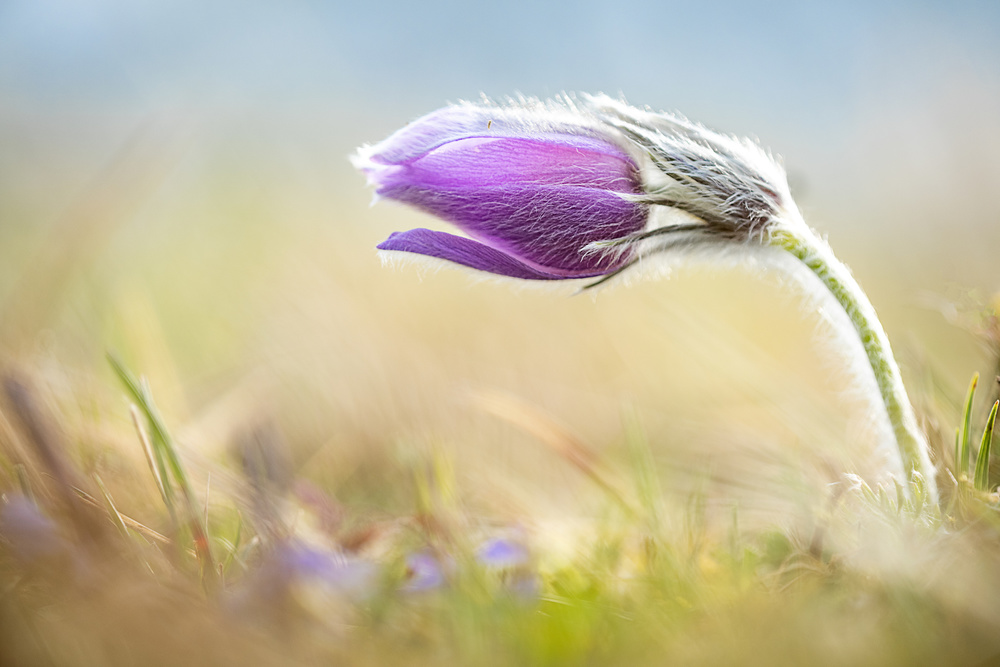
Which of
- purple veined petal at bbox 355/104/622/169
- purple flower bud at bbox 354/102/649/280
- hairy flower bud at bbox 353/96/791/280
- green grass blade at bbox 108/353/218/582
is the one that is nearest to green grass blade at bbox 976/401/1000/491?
hairy flower bud at bbox 353/96/791/280


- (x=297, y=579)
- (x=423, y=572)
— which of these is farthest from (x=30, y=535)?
(x=423, y=572)

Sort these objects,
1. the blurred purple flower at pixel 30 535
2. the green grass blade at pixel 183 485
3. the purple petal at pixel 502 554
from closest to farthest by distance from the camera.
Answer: the blurred purple flower at pixel 30 535, the green grass blade at pixel 183 485, the purple petal at pixel 502 554

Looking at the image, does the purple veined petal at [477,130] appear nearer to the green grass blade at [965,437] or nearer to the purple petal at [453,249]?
the purple petal at [453,249]

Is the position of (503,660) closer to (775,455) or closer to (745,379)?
(775,455)

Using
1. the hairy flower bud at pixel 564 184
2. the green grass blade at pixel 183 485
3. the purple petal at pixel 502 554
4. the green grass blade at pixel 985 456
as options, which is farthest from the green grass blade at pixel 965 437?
the green grass blade at pixel 183 485

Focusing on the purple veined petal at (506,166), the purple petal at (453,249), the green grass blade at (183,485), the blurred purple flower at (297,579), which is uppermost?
the purple veined petal at (506,166)

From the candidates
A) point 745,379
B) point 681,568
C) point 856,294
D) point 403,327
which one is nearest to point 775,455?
point 745,379

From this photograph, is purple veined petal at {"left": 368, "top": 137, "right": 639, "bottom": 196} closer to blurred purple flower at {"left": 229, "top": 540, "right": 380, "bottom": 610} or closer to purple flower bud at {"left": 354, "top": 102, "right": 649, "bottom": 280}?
purple flower bud at {"left": 354, "top": 102, "right": 649, "bottom": 280}

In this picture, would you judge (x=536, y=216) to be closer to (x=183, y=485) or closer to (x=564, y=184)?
(x=564, y=184)

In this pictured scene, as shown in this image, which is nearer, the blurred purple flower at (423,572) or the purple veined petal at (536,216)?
the blurred purple flower at (423,572)
